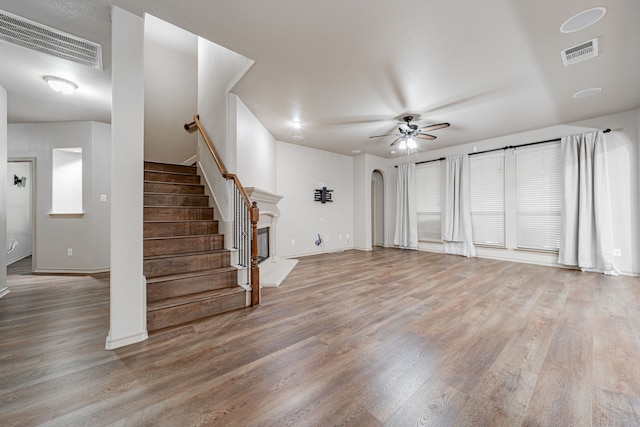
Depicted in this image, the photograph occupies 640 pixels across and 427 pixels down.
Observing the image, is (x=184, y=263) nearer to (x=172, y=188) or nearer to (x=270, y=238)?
(x=172, y=188)

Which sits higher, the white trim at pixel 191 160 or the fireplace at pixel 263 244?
the white trim at pixel 191 160

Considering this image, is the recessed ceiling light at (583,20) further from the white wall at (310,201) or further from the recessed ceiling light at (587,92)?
the white wall at (310,201)

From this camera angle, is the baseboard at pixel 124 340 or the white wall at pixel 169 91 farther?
the white wall at pixel 169 91

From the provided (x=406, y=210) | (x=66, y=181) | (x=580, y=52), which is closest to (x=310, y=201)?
(x=406, y=210)

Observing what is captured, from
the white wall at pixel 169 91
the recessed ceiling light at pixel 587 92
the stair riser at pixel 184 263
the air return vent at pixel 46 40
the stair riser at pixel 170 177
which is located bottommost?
the stair riser at pixel 184 263

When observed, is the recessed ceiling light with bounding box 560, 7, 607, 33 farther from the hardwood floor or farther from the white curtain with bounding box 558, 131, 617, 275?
the white curtain with bounding box 558, 131, 617, 275

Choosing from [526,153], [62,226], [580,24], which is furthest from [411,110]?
[62,226]

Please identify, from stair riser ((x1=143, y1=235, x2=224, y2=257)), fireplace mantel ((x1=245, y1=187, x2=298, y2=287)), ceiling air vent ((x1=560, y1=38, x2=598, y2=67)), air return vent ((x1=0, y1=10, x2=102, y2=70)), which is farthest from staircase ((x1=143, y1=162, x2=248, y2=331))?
ceiling air vent ((x1=560, y1=38, x2=598, y2=67))

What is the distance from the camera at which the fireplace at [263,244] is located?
4.74 m

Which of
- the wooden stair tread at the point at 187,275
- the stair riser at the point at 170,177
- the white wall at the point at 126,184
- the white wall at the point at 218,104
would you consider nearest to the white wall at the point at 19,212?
the stair riser at the point at 170,177

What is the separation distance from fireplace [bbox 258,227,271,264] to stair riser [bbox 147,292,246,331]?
75.8 inches

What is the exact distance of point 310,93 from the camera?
353cm

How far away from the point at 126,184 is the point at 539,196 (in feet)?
21.8

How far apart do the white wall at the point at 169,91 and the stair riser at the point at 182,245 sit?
314cm
